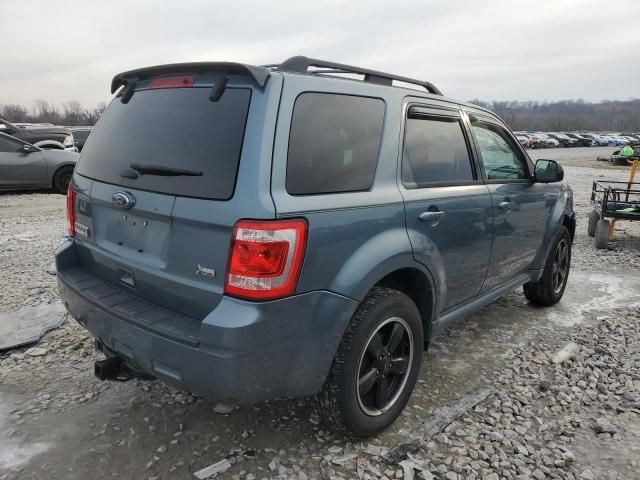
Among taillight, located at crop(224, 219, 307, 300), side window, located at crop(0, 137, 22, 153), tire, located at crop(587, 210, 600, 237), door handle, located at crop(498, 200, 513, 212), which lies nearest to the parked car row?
tire, located at crop(587, 210, 600, 237)

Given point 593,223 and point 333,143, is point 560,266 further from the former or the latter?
point 593,223

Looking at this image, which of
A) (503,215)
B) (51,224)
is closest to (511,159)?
(503,215)

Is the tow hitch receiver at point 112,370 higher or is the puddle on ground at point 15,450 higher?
the tow hitch receiver at point 112,370

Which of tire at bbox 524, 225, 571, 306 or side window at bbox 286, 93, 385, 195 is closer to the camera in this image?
side window at bbox 286, 93, 385, 195

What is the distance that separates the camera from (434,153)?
3.04 metres

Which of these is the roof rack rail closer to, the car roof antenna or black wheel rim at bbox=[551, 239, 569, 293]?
the car roof antenna

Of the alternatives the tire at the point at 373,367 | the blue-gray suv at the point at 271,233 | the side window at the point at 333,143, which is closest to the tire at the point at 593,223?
the blue-gray suv at the point at 271,233

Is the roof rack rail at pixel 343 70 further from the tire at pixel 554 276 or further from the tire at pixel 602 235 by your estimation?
the tire at pixel 602 235

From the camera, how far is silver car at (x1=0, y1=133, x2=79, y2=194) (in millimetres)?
10445

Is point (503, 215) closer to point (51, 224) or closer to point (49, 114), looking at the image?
point (51, 224)

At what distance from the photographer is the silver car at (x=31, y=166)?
10445mm

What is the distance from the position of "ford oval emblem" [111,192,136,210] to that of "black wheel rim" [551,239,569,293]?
3822 mm

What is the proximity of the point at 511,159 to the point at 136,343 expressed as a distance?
3.13m

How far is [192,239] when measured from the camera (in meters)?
2.15
